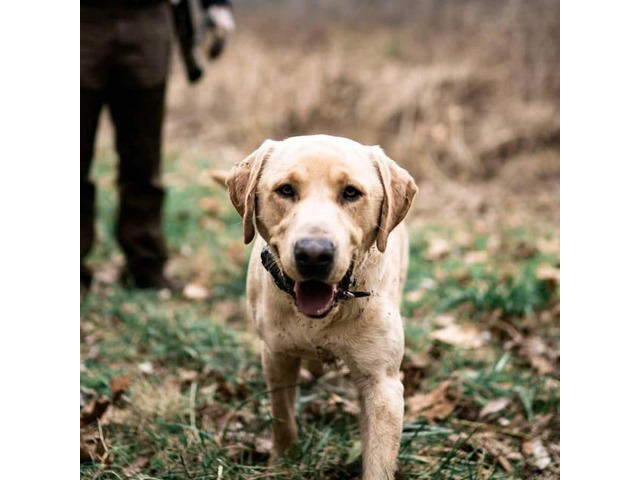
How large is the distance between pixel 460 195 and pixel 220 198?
10.0 feet

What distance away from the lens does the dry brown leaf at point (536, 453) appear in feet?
9.91

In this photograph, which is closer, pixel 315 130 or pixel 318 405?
pixel 318 405

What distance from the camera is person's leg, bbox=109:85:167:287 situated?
15.6ft

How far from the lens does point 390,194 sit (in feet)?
8.30

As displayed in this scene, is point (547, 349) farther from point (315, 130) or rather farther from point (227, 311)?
point (315, 130)

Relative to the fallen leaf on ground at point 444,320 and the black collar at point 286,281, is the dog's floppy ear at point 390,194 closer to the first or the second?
the black collar at point 286,281

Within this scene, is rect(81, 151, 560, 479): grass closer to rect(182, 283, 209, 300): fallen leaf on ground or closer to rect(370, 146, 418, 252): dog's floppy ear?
rect(182, 283, 209, 300): fallen leaf on ground

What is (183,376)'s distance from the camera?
370 centimetres

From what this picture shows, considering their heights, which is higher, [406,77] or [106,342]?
[406,77]

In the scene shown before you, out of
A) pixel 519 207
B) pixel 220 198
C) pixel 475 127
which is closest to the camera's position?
pixel 220 198

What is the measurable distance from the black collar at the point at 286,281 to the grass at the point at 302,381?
2.45 ft

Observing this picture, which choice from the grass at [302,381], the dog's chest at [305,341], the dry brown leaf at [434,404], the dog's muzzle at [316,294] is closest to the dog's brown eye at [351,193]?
the dog's muzzle at [316,294]

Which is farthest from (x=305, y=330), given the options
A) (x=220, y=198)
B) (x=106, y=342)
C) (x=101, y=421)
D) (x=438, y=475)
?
(x=220, y=198)

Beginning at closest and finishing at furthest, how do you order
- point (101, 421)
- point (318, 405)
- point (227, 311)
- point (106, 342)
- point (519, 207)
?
point (101, 421) → point (318, 405) → point (106, 342) → point (227, 311) → point (519, 207)
